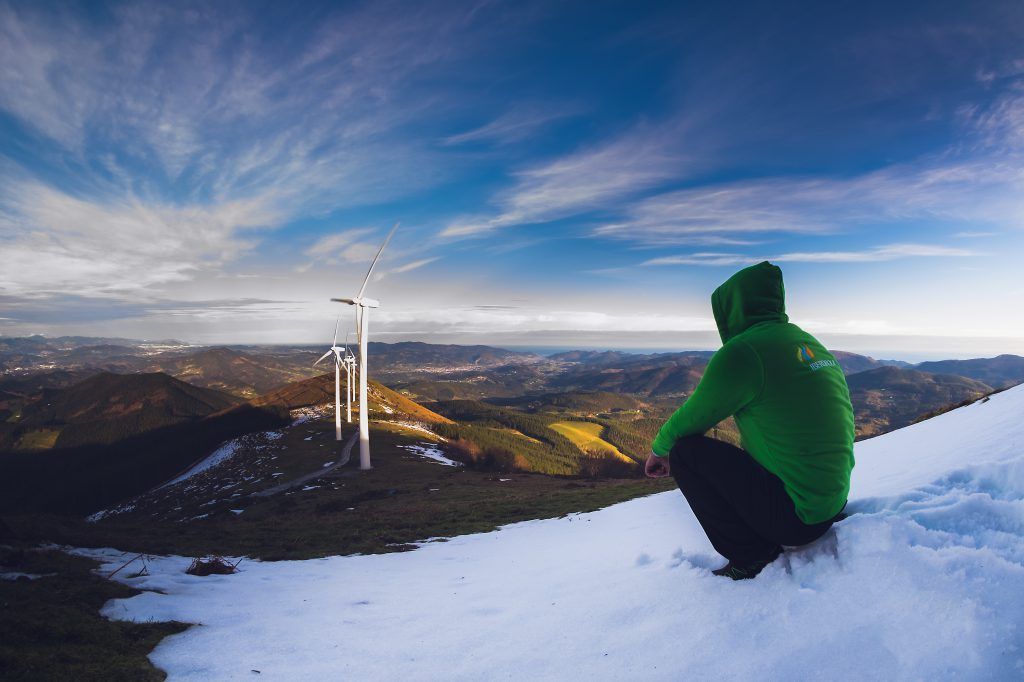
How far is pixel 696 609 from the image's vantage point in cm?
464

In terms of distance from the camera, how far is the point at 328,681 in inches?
190

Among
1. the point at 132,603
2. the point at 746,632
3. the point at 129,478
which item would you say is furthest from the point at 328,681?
the point at 129,478

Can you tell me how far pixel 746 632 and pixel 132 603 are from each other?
29.3 ft

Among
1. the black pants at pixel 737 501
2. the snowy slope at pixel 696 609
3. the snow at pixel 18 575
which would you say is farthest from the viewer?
the snow at pixel 18 575

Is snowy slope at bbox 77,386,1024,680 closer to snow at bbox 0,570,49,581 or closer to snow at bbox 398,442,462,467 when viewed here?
snow at bbox 0,570,49,581

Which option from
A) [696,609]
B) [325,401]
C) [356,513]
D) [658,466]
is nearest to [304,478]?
[356,513]

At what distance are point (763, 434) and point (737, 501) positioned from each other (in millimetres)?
710

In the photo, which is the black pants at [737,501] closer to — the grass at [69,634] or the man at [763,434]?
the man at [763,434]

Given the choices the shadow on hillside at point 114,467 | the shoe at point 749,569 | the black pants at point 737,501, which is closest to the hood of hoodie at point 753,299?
the black pants at point 737,501

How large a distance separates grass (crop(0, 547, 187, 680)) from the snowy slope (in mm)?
344

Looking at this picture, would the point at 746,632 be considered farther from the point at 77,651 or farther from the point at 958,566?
the point at 77,651

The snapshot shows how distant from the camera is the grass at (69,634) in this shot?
5.04 m

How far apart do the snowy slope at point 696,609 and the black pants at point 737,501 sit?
0.94 ft

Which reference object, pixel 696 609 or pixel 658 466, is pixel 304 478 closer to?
pixel 658 466
